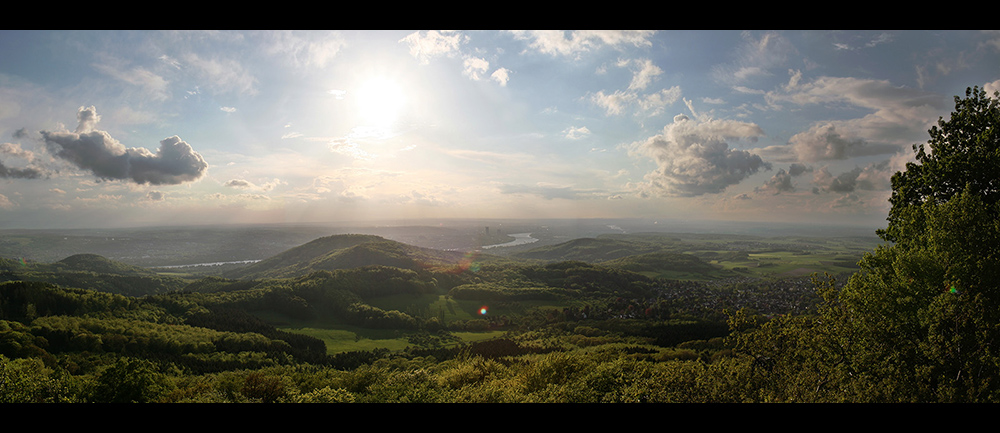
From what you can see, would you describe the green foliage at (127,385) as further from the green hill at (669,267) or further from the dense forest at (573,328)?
the green hill at (669,267)

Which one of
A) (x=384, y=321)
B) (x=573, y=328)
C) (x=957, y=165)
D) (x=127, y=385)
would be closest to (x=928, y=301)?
(x=957, y=165)

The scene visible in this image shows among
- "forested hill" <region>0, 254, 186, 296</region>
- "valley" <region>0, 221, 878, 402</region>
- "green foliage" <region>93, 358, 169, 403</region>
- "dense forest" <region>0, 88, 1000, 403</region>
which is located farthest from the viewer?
"forested hill" <region>0, 254, 186, 296</region>

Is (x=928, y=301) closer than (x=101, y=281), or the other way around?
(x=928, y=301)

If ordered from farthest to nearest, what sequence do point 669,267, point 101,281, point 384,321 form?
point 669,267
point 101,281
point 384,321

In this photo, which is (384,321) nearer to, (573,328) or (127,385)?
(573,328)

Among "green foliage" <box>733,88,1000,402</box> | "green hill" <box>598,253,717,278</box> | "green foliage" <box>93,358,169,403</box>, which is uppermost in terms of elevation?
"green foliage" <box>733,88,1000,402</box>

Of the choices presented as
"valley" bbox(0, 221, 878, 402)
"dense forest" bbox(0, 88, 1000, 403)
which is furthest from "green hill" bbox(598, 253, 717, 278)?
"valley" bbox(0, 221, 878, 402)

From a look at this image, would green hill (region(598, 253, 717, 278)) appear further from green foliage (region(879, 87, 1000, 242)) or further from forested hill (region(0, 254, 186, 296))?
forested hill (region(0, 254, 186, 296))
